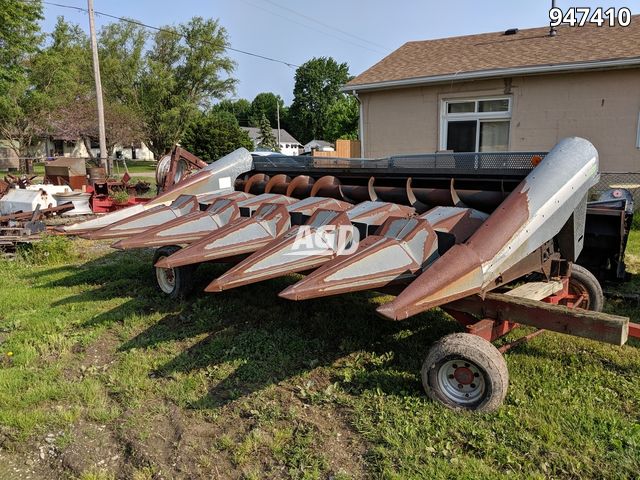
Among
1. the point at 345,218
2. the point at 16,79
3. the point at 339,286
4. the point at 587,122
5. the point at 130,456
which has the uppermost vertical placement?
the point at 16,79

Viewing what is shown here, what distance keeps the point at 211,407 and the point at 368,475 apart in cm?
115

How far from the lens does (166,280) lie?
5441mm

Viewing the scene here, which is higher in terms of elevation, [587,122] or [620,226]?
[587,122]

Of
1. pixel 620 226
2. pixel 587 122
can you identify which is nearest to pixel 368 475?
pixel 620 226

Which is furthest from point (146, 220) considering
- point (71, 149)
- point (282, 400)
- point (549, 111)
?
point (71, 149)

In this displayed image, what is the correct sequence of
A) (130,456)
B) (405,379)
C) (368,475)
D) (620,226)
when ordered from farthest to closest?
(620,226), (405,379), (130,456), (368,475)

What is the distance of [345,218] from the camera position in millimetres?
3607

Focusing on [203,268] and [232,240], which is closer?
[232,240]

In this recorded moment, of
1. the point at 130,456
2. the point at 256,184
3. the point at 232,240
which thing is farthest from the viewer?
the point at 256,184

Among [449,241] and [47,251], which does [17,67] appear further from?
[449,241]

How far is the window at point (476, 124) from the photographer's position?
11008 mm

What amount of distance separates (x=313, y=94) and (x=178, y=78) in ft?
156

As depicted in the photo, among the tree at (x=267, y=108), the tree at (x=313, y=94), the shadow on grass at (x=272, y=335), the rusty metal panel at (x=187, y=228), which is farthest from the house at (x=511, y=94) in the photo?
the tree at (x=267, y=108)

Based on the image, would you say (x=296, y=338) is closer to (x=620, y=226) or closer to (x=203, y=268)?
(x=203, y=268)
